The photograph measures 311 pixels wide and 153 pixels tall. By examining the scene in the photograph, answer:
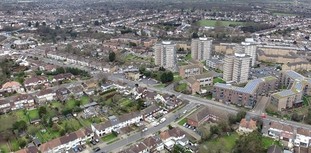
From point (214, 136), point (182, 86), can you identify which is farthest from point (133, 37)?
point (214, 136)

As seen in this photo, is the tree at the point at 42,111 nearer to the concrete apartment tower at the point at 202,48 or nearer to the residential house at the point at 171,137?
the residential house at the point at 171,137

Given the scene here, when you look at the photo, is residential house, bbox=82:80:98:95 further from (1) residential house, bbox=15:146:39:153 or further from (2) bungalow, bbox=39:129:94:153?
(1) residential house, bbox=15:146:39:153

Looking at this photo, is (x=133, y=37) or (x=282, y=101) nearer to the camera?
(x=282, y=101)

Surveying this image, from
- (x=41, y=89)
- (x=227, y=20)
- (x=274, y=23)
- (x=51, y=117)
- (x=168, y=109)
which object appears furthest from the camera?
(x=227, y=20)

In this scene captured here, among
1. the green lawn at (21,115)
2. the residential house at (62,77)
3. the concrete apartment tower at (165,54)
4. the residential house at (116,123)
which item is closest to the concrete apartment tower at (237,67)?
the concrete apartment tower at (165,54)

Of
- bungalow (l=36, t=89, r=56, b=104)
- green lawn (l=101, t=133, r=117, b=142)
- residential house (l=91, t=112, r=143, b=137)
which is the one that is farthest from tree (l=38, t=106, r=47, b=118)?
green lawn (l=101, t=133, r=117, b=142)

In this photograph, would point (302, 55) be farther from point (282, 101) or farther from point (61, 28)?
point (61, 28)
